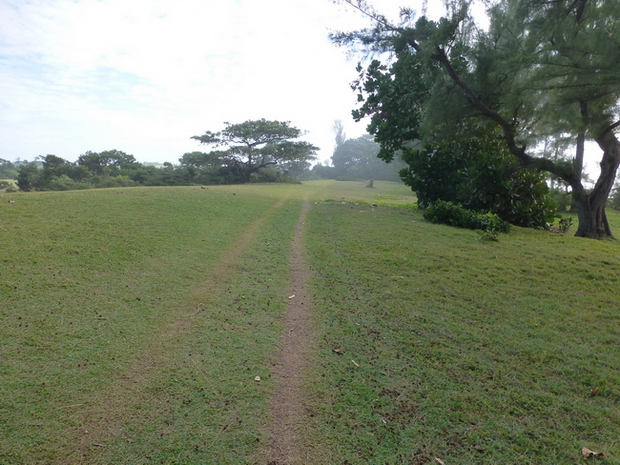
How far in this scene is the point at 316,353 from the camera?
3.61 meters

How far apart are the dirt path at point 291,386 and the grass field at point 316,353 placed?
9 cm

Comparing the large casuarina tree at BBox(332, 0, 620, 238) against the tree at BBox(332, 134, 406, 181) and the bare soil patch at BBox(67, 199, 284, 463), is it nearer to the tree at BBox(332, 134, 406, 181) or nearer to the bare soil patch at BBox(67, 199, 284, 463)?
the bare soil patch at BBox(67, 199, 284, 463)

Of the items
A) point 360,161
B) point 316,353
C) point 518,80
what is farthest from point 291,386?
point 360,161

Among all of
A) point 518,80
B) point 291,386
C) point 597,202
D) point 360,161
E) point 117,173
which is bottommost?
point 291,386

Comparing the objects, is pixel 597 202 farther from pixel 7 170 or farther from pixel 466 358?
pixel 7 170

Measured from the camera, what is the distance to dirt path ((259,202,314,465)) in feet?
7.88

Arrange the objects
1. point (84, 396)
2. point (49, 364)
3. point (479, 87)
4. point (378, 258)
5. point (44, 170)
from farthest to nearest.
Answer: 1. point (44, 170)
2. point (479, 87)
3. point (378, 258)
4. point (49, 364)
5. point (84, 396)

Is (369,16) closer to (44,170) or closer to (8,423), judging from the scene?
(8,423)

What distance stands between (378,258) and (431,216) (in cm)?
539

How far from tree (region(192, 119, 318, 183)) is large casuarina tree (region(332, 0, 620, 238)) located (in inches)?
930

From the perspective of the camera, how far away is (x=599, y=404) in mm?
2955

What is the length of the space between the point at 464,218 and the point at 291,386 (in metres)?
9.07

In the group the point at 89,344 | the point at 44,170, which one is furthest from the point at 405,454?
the point at 44,170

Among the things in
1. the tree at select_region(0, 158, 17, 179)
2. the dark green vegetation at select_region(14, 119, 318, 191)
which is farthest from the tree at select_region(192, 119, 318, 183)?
the tree at select_region(0, 158, 17, 179)
